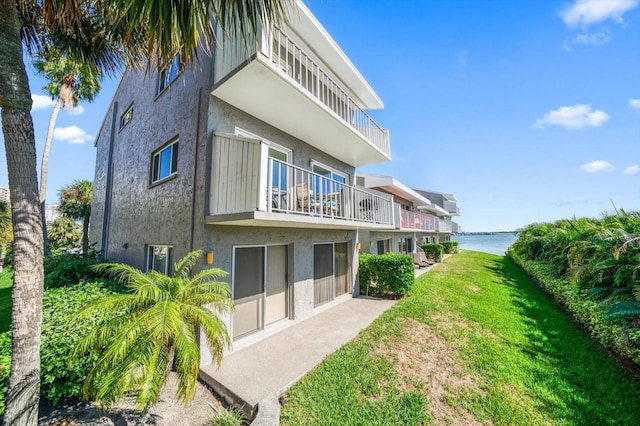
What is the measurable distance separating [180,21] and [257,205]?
9.45 ft

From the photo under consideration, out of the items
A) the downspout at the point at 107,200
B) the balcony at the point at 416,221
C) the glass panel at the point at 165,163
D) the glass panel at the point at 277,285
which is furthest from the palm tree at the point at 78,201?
the balcony at the point at 416,221

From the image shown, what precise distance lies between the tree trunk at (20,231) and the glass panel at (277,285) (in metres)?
4.40

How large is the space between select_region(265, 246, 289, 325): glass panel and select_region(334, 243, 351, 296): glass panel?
2933mm

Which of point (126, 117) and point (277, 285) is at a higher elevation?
point (126, 117)

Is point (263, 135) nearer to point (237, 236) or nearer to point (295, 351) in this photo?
Result: point (237, 236)

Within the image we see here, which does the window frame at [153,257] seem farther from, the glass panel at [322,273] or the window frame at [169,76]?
the window frame at [169,76]

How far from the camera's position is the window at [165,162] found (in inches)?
279

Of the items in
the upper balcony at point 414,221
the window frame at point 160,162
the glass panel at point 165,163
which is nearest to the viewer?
the window frame at point 160,162

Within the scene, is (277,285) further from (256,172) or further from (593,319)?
(593,319)

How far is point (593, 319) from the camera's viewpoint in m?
6.98

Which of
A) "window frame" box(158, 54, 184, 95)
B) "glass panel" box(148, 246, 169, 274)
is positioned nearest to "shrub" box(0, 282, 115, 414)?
"glass panel" box(148, 246, 169, 274)

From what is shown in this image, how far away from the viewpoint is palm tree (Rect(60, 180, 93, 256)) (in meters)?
17.1

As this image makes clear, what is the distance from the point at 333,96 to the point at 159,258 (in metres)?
7.08

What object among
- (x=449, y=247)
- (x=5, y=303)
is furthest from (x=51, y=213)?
(x=449, y=247)
